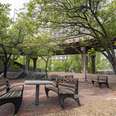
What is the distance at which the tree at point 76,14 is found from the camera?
851 centimetres

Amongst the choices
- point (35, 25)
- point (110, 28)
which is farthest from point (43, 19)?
point (110, 28)

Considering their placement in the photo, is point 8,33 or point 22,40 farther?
point 22,40

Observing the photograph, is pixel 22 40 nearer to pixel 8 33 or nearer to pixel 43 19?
pixel 8 33

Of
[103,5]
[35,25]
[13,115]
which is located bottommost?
[13,115]

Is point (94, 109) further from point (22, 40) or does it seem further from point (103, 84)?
point (22, 40)

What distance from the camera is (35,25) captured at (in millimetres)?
9352

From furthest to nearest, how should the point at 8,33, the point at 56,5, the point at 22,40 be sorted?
the point at 22,40 < the point at 8,33 < the point at 56,5

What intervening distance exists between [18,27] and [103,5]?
7554 millimetres

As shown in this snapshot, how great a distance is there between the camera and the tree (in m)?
8.51

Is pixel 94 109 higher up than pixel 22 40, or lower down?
lower down

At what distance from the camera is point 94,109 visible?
5.50 meters

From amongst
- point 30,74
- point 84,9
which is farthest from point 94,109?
point 30,74

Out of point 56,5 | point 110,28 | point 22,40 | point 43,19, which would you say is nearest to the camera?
point 56,5

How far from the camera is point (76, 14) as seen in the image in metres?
9.15
